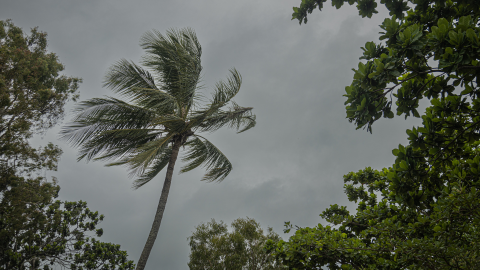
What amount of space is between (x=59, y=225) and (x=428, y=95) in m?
14.2

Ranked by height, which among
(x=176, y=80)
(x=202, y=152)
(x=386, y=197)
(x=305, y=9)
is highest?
(x=176, y=80)

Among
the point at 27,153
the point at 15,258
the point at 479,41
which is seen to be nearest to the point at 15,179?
the point at 27,153

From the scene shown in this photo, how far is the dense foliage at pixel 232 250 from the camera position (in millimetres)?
13789

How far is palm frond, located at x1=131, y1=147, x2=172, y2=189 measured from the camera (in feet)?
31.3

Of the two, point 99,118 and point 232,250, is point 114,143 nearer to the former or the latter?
point 99,118

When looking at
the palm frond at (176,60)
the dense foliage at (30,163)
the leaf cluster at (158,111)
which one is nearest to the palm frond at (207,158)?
the leaf cluster at (158,111)

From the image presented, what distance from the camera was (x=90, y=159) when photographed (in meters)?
8.60

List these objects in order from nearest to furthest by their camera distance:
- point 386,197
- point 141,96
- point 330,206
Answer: point 386,197
point 330,206
point 141,96

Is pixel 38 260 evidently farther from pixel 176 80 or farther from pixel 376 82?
pixel 376 82

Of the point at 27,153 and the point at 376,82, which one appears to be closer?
the point at 376,82

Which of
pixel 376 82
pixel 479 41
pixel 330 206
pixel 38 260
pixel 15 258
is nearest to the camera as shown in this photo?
pixel 479 41

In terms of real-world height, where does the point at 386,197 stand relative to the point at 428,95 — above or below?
above

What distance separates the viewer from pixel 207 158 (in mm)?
9789

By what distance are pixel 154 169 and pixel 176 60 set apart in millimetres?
4148
